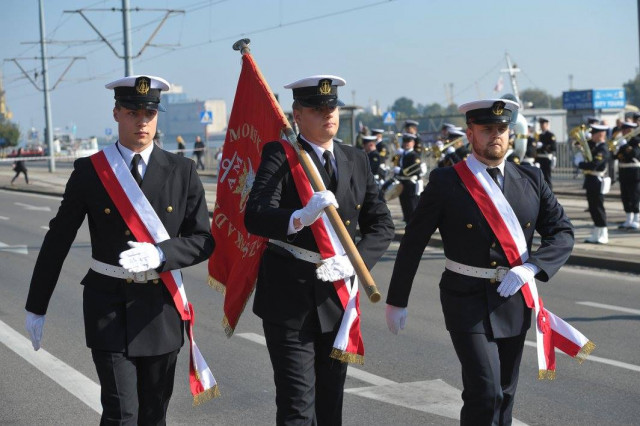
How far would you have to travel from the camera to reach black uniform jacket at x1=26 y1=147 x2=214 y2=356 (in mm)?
4914

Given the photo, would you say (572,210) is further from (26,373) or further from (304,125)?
(304,125)

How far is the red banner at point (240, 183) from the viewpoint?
5.76 meters

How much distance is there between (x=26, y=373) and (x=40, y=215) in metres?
18.3

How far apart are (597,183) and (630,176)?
146cm

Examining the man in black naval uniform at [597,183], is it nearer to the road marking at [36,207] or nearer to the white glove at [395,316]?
the white glove at [395,316]

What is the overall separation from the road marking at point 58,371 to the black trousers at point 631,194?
10707 mm

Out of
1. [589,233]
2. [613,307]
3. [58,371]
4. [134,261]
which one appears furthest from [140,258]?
[589,233]

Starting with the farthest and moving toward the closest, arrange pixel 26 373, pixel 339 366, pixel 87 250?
1. pixel 87 250
2. pixel 26 373
3. pixel 339 366

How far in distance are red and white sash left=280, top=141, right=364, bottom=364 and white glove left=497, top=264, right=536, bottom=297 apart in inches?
27.6

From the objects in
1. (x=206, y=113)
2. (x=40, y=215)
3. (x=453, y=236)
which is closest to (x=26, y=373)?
(x=453, y=236)

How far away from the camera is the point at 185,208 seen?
5.19 meters

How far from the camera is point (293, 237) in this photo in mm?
4977

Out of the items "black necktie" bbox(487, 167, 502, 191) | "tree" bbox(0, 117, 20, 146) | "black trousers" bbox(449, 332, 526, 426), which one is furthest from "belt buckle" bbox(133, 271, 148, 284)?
"tree" bbox(0, 117, 20, 146)

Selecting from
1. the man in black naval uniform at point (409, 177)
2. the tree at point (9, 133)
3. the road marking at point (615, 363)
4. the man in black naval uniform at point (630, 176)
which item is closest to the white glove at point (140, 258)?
the road marking at point (615, 363)
